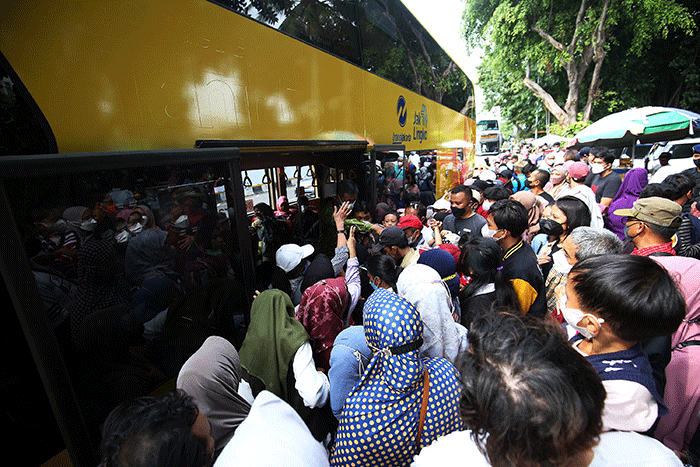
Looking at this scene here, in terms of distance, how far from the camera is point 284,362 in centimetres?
202

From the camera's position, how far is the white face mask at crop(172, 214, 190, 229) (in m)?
2.16

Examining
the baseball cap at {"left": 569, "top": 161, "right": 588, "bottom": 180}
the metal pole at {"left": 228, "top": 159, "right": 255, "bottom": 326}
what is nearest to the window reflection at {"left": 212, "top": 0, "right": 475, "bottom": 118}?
the metal pole at {"left": 228, "top": 159, "right": 255, "bottom": 326}

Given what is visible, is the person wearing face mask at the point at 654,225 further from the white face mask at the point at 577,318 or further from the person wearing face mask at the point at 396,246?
the person wearing face mask at the point at 396,246

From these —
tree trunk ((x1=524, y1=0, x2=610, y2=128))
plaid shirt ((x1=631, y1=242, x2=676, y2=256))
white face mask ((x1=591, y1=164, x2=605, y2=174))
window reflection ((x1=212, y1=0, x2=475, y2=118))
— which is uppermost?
tree trunk ((x1=524, y1=0, x2=610, y2=128))

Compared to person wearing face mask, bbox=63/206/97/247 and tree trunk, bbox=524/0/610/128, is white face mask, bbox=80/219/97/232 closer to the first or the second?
person wearing face mask, bbox=63/206/97/247

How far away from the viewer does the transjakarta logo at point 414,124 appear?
5586 mm

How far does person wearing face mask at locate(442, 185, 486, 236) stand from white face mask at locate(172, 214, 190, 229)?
301 centimetres

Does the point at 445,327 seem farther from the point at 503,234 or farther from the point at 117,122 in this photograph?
the point at 117,122

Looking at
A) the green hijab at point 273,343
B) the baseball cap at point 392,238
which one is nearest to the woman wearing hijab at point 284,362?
the green hijab at point 273,343

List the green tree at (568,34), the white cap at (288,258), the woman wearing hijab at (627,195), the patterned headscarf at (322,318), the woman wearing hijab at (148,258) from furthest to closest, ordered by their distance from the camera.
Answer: the green tree at (568,34) → the woman wearing hijab at (627,195) → the white cap at (288,258) → the patterned headscarf at (322,318) → the woman wearing hijab at (148,258)

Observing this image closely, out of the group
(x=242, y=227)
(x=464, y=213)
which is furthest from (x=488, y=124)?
(x=242, y=227)

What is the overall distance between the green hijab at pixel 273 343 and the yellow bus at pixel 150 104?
531mm

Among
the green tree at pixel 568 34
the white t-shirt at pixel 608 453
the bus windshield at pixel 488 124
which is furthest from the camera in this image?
the bus windshield at pixel 488 124

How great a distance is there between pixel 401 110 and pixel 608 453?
5460 millimetres
